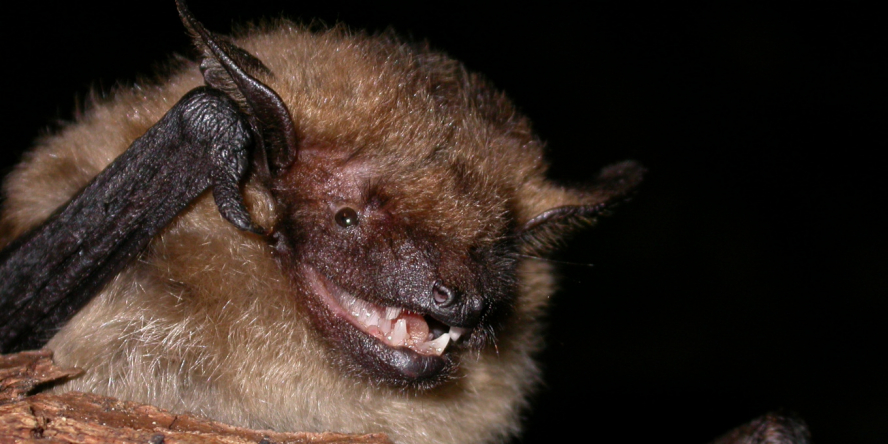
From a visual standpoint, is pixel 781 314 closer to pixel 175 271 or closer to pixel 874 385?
pixel 874 385

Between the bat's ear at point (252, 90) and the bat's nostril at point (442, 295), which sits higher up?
the bat's ear at point (252, 90)

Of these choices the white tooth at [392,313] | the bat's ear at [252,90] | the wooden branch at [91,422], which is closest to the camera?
the wooden branch at [91,422]

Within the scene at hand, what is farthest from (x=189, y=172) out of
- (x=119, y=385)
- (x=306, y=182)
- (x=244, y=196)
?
(x=119, y=385)

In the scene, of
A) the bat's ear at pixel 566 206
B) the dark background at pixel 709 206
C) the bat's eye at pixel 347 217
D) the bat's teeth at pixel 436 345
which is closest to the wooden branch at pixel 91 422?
the bat's teeth at pixel 436 345

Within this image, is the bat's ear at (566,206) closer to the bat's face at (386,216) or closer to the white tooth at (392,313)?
the bat's face at (386,216)

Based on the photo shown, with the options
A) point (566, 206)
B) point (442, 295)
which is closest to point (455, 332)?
point (442, 295)

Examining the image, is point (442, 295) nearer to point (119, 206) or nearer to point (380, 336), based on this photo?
point (380, 336)
